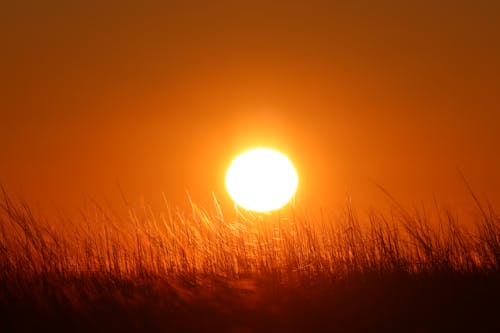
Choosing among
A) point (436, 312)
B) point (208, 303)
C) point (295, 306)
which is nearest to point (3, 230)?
point (208, 303)

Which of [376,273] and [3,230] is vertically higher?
[3,230]

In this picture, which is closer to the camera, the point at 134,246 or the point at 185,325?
the point at 185,325

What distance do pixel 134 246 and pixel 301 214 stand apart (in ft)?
5.55

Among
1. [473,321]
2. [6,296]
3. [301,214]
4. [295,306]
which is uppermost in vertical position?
[301,214]

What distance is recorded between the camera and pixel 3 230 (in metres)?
5.79

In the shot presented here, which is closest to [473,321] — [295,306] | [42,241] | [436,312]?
[436,312]

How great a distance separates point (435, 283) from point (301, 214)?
2.03 meters

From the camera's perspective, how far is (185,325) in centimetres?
404

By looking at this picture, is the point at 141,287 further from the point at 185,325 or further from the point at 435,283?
the point at 435,283

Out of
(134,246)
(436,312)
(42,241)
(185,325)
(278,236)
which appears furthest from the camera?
(278,236)

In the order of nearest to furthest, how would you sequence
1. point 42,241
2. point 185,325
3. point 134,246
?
point 185,325, point 42,241, point 134,246

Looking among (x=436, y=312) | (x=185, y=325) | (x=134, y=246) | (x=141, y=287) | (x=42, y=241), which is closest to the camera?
(x=185, y=325)

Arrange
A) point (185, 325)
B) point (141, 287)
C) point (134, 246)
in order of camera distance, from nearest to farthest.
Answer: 1. point (185, 325)
2. point (141, 287)
3. point (134, 246)

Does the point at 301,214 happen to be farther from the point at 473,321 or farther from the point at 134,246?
the point at 473,321
